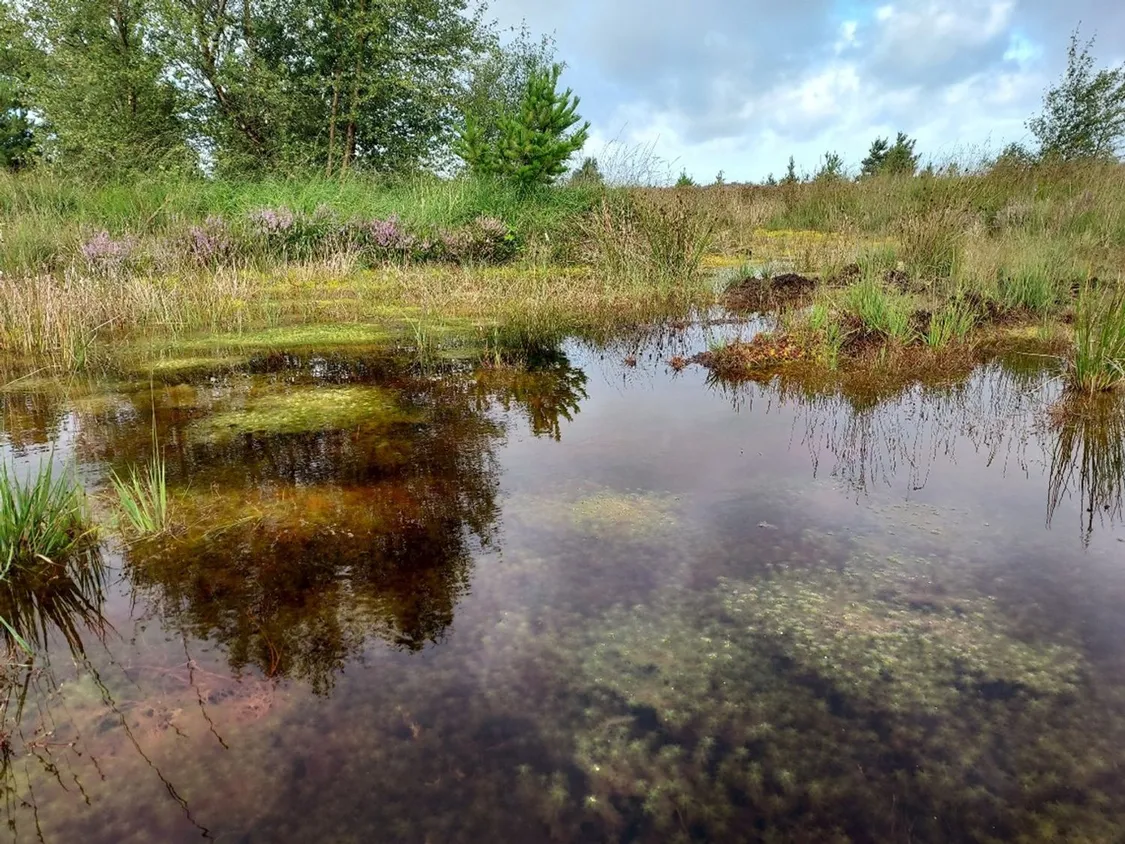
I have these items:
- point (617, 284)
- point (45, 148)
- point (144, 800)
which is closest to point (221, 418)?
point (144, 800)

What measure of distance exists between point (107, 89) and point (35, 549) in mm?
16516

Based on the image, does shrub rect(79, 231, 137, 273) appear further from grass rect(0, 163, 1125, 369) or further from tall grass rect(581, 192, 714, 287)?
tall grass rect(581, 192, 714, 287)

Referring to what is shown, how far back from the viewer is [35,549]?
2.66 m

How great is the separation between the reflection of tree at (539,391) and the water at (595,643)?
36cm

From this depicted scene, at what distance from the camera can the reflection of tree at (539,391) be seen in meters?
4.50

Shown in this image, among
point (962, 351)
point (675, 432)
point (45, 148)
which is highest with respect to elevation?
point (45, 148)

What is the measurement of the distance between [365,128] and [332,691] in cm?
1742

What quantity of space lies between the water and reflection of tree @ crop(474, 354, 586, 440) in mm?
362

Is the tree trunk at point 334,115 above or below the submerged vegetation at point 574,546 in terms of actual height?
above

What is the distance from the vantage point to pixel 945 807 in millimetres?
1646

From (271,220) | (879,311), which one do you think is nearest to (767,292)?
(879,311)

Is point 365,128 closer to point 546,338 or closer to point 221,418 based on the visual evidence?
point 546,338

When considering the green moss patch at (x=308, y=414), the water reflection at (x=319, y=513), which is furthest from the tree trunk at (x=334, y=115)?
the water reflection at (x=319, y=513)

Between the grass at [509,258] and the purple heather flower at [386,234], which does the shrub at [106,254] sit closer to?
the grass at [509,258]
